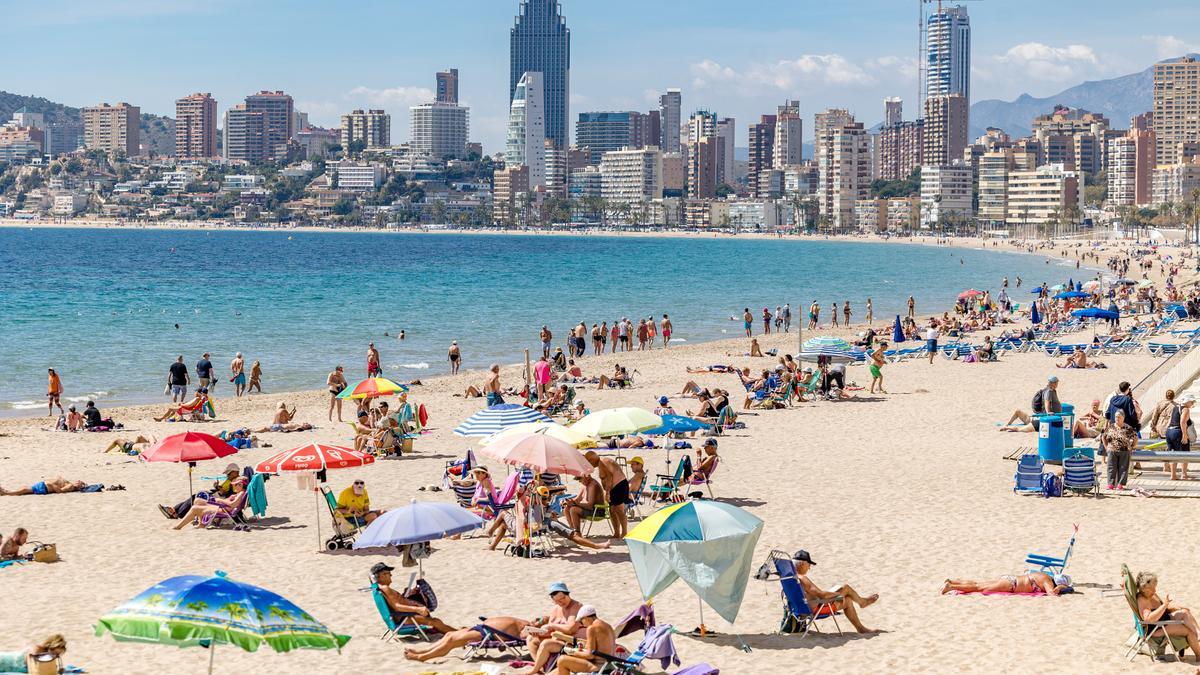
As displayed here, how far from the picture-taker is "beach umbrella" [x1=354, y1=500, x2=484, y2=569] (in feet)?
36.5

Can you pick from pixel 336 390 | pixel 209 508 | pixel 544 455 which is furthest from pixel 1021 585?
pixel 336 390

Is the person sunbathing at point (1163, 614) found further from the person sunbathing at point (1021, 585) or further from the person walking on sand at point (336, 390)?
the person walking on sand at point (336, 390)

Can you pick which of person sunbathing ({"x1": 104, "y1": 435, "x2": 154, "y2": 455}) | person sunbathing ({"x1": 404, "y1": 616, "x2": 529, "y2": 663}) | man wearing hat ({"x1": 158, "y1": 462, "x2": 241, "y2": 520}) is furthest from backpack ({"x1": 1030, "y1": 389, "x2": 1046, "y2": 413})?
person sunbathing ({"x1": 104, "y1": 435, "x2": 154, "y2": 455})

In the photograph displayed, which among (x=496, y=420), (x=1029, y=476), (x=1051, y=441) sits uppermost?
(x=496, y=420)

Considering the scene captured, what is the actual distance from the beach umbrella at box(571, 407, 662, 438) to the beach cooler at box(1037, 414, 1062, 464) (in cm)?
516

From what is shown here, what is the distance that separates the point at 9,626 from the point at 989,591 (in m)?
8.13

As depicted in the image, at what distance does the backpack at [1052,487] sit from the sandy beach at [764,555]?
0.14m

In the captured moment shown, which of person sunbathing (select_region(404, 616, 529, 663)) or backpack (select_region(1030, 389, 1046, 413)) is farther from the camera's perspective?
backpack (select_region(1030, 389, 1046, 413))

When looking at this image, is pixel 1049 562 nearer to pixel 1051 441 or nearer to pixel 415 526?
pixel 415 526

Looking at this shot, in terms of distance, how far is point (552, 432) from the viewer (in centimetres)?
1462

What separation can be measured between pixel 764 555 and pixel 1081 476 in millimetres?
4574

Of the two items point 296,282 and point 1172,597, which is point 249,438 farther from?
point 296,282

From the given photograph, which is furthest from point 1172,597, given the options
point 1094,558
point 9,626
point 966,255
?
point 966,255

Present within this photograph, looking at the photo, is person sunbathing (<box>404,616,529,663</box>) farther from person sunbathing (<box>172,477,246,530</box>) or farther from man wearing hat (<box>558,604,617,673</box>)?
person sunbathing (<box>172,477,246,530</box>)
